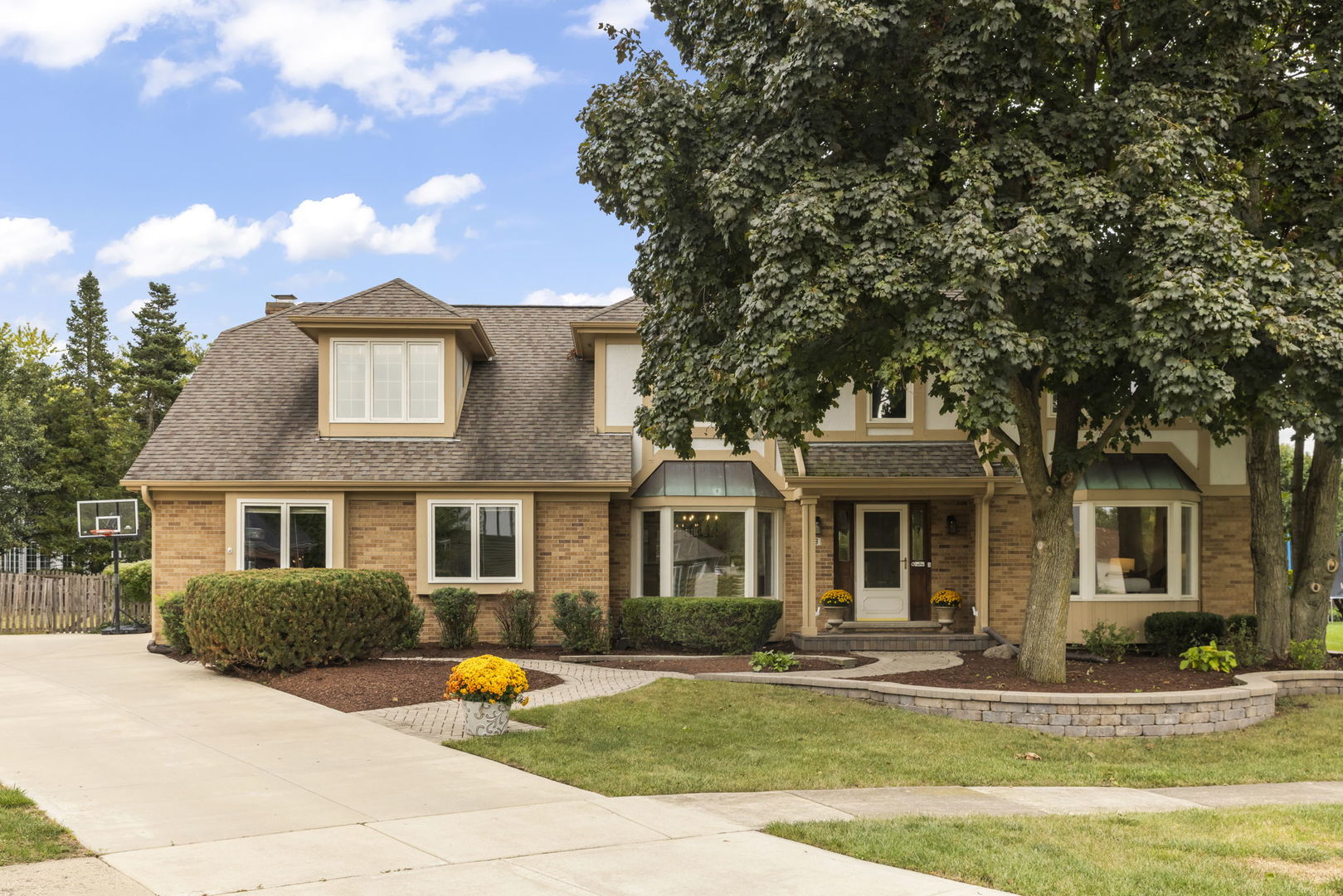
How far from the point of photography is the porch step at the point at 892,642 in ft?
56.9

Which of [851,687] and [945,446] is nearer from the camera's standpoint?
[851,687]

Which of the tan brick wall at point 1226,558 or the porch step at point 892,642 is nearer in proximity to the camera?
the porch step at point 892,642

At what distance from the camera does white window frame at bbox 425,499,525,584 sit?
17781 mm

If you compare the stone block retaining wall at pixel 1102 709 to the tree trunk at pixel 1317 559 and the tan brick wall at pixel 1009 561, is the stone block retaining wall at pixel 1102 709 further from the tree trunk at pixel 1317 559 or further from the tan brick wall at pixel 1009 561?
the tan brick wall at pixel 1009 561

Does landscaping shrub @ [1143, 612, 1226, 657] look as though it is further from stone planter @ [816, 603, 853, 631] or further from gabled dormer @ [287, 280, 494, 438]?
gabled dormer @ [287, 280, 494, 438]

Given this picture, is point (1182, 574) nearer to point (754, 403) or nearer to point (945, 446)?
point (945, 446)

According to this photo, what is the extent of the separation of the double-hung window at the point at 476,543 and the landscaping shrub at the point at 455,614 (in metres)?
0.49

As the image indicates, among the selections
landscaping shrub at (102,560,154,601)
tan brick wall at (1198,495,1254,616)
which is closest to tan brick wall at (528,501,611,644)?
landscaping shrub at (102,560,154,601)

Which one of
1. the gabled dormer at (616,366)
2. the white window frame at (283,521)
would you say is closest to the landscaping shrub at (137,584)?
the white window frame at (283,521)

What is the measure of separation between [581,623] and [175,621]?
6073 millimetres

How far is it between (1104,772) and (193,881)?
25.4 feet

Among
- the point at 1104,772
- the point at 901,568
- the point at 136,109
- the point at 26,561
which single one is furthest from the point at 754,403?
the point at 26,561

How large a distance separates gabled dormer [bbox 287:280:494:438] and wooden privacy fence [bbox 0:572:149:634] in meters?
7.00

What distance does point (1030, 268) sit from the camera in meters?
10.3
